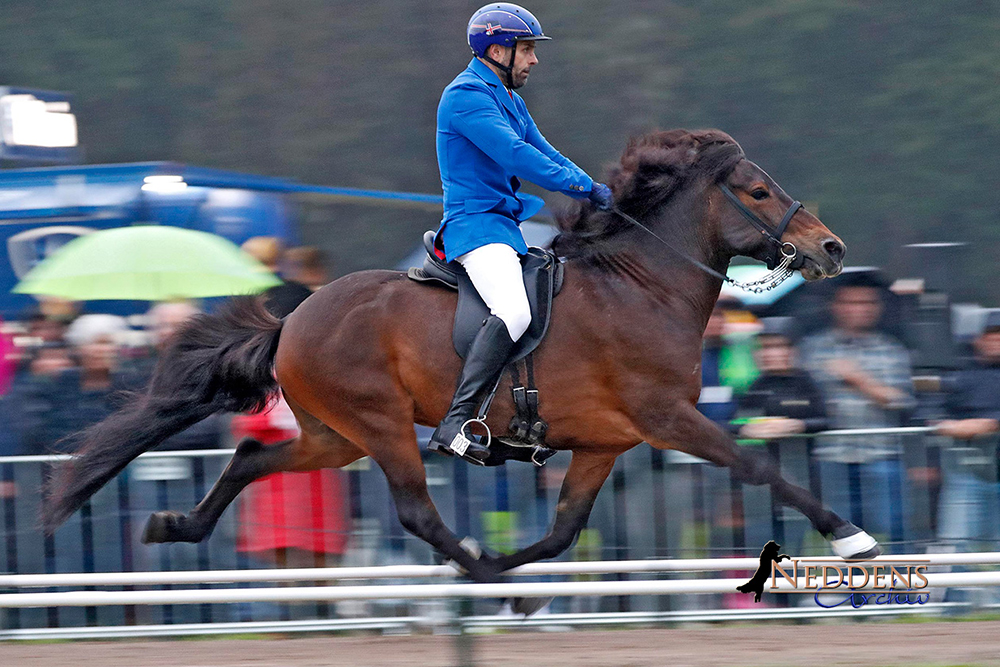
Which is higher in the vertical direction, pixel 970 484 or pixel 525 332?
pixel 525 332

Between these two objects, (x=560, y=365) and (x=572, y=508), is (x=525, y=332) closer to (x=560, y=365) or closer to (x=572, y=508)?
(x=560, y=365)

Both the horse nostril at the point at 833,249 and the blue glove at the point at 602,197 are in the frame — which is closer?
the horse nostril at the point at 833,249

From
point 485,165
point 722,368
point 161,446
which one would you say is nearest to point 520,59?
point 485,165

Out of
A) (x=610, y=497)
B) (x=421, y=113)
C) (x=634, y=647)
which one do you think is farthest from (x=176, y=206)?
(x=634, y=647)

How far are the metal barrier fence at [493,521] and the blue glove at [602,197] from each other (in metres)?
1.56

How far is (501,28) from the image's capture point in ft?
18.4

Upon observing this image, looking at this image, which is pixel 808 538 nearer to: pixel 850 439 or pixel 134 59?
pixel 850 439

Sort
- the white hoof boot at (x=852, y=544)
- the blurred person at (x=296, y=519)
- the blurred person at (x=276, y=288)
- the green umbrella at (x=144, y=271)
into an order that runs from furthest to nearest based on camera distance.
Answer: the green umbrella at (x=144, y=271) → the blurred person at (x=296, y=519) → the blurred person at (x=276, y=288) → the white hoof boot at (x=852, y=544)

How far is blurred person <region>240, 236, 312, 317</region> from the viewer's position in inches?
266

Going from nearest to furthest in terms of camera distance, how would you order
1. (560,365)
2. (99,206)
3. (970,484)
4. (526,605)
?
(560,365), (526,605), (970,484), (99,206)

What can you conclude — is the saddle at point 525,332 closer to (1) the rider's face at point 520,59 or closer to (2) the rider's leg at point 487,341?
(2) the rider's leg at point 487,341

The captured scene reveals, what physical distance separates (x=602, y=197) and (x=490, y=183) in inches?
19.0

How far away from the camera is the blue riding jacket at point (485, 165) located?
5551mm

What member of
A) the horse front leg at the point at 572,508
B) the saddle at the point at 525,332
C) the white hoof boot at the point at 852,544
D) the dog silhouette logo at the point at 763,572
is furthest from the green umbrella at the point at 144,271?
the white hoof boot at the point at 852,544
